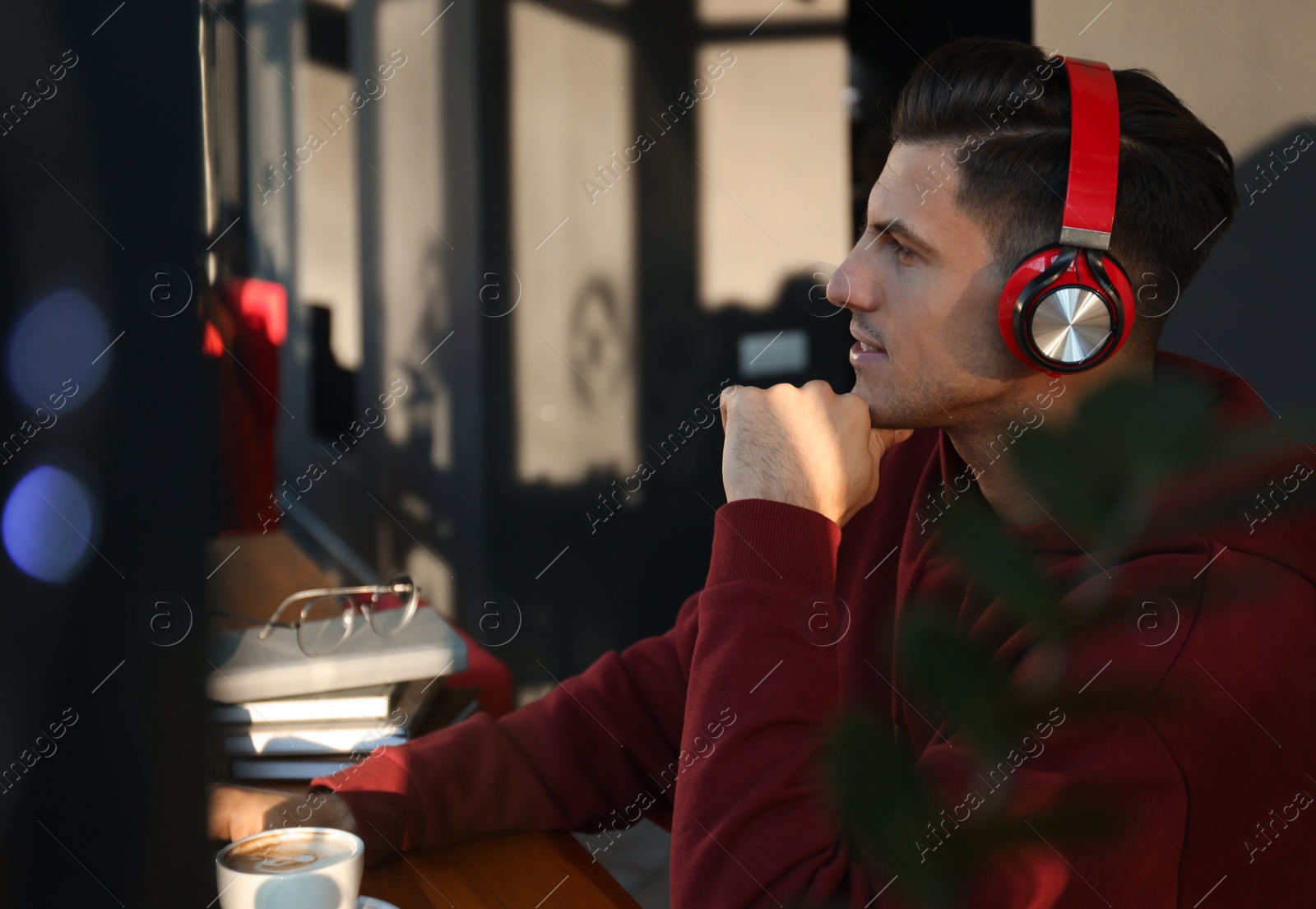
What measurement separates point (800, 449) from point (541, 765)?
38 cm

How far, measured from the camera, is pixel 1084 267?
0.84 meters

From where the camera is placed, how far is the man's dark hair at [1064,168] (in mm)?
954

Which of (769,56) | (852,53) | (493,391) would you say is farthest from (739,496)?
(852,53)

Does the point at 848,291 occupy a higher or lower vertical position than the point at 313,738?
higher

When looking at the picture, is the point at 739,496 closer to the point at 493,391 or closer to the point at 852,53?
the point at 493,391

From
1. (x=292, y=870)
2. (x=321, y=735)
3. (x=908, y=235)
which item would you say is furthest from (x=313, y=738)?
(x=908, y=235)

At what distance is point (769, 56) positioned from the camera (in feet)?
10.5

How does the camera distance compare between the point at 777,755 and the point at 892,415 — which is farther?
the point at 892,415

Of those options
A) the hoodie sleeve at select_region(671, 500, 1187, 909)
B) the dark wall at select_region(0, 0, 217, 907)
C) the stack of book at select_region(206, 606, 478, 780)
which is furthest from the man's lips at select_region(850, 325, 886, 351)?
the dark wall at select_region(0, 0, 217, 907)

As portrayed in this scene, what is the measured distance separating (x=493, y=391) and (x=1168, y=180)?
7.18 feet

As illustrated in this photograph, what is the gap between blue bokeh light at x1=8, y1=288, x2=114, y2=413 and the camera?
252 mm

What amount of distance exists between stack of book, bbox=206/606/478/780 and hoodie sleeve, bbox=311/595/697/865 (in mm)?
88

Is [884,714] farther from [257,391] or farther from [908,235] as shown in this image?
[257,391]

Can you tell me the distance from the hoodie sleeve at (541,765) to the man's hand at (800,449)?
0.26 m
